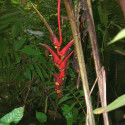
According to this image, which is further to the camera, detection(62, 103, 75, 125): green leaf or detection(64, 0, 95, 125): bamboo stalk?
detection(62, 103, 75, 125): green leaf

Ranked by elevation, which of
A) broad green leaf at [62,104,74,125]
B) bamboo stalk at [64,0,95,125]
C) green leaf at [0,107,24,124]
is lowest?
broad green leaf at [62,104,74,125]

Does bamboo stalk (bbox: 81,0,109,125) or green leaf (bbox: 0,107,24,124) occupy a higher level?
bamboo stalk (bbox: 81,0,109,125)

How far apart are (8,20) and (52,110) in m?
0.40

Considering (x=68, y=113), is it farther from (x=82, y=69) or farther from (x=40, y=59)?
(x=82, y=69)

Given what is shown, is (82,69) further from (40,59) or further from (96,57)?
(40,59)

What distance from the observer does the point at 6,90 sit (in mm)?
789

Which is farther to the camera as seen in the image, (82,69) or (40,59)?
(40,59)

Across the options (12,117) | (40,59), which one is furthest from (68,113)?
(12,117)

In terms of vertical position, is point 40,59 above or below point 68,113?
above

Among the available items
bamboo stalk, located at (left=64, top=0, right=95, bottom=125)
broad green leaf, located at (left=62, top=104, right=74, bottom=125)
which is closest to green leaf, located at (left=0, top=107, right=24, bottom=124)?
bamboo stalk, located at (left=64, top=0, right=95, bottom=125)

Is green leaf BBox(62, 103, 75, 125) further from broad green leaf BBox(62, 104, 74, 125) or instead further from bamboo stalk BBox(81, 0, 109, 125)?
bamboo stalk BBox(81, 0, 109, 125)

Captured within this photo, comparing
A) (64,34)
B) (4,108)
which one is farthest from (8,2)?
(4,108)

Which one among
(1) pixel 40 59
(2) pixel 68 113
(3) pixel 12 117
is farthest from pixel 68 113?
(3) pixel 12 117

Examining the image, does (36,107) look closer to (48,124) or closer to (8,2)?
(48,124)
